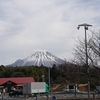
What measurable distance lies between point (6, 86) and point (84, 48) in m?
80.8

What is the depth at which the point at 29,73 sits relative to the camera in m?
110

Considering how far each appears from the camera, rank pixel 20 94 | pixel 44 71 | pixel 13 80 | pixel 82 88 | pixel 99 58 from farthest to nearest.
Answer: pixel 44 71 < pixel 13 80 < pixel 82 88 < pixel 20 94 < pixel 99 58

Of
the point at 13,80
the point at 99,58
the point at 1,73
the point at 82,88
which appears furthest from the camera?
the point at 1,73

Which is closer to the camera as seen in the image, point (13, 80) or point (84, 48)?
point (84, 48)

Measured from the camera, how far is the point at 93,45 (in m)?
19.6

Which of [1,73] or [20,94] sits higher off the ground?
[1,73]

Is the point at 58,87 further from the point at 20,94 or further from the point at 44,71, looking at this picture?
the point at 20,94

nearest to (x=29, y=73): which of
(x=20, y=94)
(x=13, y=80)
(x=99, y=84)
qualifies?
(x=13, y=80)

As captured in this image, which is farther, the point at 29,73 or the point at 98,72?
the point at 29,73

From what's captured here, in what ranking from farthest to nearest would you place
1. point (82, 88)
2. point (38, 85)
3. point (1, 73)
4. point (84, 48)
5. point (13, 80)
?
point (1, 73)
point (13, 80)
point (82, 88)
point (38, 85)
point (84, 48)

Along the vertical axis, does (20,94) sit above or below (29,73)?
below

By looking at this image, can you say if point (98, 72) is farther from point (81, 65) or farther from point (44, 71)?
point (44, 71)

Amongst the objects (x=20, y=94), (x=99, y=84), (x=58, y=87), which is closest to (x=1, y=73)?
(x=58, y=87)

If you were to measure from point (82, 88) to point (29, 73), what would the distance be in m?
30.2
